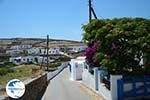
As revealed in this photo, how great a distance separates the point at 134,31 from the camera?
82.0ft

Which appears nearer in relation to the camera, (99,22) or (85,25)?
(99,22)

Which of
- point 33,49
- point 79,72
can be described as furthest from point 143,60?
point 33,49

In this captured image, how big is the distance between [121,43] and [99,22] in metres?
3.83

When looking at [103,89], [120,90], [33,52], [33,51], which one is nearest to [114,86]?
[120,90]

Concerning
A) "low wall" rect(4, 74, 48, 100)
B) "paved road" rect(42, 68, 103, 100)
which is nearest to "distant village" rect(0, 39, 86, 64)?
"paved road" rect(42, 68, 103, 100)

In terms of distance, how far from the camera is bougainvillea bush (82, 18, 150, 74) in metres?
24.5

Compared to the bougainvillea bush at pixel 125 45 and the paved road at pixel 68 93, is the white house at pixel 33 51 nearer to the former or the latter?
the paved road at pixel 68 93

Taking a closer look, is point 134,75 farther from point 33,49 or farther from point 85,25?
point 33,49

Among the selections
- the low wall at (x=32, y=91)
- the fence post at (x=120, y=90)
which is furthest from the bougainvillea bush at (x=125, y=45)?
the low wall at (x=32, y=91)

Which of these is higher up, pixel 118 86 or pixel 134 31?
pixel 134 31

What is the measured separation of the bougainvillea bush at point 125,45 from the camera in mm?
24531

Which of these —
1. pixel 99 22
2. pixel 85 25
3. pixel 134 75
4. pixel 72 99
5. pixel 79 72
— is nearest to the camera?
pixel 134 75

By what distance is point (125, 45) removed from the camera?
25078 mm

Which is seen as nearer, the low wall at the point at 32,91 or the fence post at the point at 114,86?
the low wall at the point at 32,91
